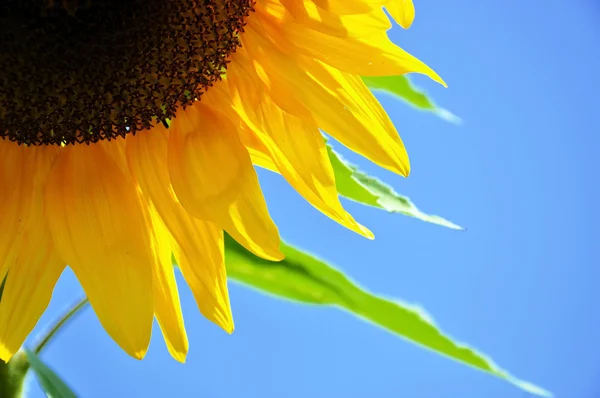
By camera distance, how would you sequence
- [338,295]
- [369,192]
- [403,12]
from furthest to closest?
[338,295]
[369,192]
[403,12]

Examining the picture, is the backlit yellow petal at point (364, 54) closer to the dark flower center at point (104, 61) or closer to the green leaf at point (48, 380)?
the dark flower center at point (104, 61)

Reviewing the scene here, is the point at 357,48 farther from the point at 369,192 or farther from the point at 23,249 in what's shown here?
the point at 23,249

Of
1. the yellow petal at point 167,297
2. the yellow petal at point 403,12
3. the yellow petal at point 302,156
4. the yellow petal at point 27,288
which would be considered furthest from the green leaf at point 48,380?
the yellow petal at point 403,12

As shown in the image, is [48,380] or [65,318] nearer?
[48,380]

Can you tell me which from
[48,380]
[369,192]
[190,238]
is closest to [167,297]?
[190,238]

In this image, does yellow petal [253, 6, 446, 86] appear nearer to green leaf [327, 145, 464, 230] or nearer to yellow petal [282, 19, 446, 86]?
yellow petal [282, 19, 446, 86]

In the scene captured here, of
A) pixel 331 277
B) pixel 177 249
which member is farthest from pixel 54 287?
pixel 331 277
